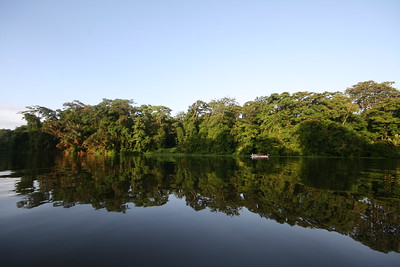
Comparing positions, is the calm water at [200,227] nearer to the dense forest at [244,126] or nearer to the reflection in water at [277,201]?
the reflection in water at [277,201]

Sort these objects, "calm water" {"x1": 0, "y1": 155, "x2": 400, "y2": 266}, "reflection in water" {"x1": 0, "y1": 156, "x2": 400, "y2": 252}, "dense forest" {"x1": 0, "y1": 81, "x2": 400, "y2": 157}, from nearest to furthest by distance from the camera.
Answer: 1. "calm water" {"x1": 0, "y1": 155, "x2": 400, "y2": 266}
2. "reflection in water" {"x1": 0, "y1": 156, "x2": 400, "y2": 252}
3. "dense forest" {"x1": 0, "y1": 81, "x2": 400, "y2": 157}

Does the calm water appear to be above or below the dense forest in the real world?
below

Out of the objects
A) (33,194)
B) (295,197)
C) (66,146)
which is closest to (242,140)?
(295,197)

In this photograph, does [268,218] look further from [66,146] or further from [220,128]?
[66,146]

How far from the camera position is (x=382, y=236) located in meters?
3.86

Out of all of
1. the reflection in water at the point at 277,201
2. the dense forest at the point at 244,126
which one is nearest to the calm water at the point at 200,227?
the reflection in water at the point at 277,201

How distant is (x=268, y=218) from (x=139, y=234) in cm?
309

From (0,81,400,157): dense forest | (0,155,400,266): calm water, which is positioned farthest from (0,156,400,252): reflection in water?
(0,81,400,157): dense forest

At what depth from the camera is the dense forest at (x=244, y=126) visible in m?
31.5

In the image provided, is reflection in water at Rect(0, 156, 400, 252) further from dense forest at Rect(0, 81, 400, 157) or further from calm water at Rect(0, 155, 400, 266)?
dense forest at Rect(0, 81, 400, 157)

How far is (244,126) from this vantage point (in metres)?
36.3

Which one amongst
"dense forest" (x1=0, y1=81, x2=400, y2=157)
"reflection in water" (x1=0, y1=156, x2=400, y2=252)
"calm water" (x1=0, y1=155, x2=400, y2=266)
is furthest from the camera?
"dense forest" (x1=0, y1=81, x2=400, y2=157)

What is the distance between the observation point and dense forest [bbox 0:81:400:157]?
1241 inches

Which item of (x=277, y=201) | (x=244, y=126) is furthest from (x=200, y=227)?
(x=244, y=126)
